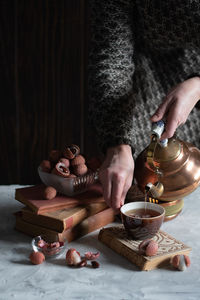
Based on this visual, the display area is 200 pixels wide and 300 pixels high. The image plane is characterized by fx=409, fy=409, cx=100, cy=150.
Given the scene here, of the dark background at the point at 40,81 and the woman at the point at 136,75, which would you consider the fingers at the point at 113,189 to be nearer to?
the woman at the point at 136,75

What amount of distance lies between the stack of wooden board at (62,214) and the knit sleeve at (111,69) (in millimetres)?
176

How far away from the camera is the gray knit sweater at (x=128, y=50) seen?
1192mm

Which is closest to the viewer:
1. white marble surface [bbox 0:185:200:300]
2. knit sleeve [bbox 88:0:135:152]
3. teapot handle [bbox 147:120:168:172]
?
white marble surface [bbox 0:185:200:300]

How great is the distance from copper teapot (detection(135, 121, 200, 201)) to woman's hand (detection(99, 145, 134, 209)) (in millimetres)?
53

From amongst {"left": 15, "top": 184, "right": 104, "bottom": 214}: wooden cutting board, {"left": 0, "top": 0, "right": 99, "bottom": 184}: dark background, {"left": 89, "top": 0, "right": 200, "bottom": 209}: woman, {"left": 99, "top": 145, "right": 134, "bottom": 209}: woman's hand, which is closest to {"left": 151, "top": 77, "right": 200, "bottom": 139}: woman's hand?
{"left": 89, "top": 0, "right": 200, "bottom": 209}: woman

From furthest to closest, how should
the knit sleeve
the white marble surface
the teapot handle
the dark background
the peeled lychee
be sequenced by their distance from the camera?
the dark background → the knit sleeve → the teapot handle → the peeled lychee → the white marble surface

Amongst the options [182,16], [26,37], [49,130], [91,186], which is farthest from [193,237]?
[26,37]

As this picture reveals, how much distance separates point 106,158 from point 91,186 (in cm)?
9

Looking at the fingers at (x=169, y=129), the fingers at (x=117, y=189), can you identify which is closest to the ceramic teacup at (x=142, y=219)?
the fingers at (x=117, y=189)

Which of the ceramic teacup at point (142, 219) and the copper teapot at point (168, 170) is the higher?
the copper teapot at point (168, 170)

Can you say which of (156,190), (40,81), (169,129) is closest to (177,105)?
(169,129)

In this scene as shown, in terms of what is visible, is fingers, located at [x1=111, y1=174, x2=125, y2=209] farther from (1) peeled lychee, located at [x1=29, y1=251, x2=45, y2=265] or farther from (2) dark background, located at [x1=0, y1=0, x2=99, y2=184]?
(2) dark background, located at [x1=0, y1=0, x2=99, y2=184]

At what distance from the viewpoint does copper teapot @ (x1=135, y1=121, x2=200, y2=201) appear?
41.7 inches

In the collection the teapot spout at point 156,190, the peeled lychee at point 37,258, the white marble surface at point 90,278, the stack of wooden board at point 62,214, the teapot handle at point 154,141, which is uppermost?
the teapot handle at point 154,141
